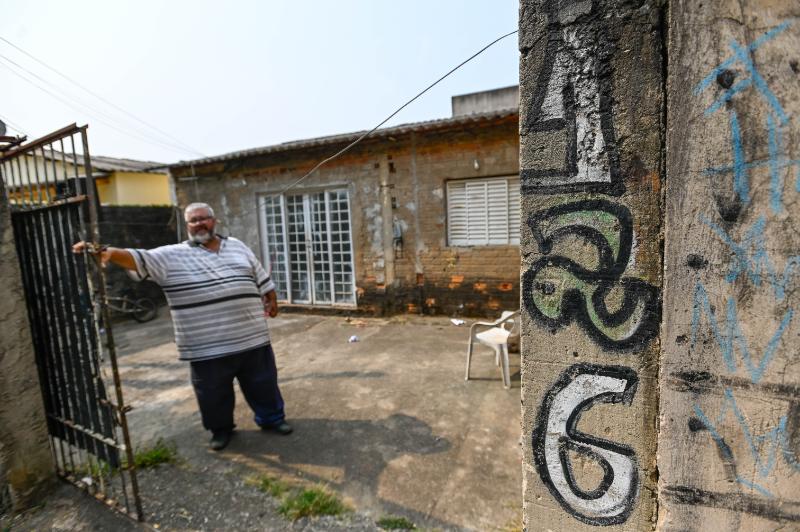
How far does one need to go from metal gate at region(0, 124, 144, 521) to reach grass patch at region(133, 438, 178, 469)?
168 mm

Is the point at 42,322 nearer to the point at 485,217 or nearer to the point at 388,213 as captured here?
the point at 388,213

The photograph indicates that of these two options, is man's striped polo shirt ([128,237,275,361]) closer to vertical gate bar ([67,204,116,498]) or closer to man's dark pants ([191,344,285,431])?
man's dark pants ([191,344,285,431])

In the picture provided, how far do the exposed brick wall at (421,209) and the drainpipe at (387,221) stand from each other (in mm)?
66

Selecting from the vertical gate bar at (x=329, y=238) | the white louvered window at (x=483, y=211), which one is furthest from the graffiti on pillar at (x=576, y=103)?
the vertical gate bar at (x=329, y=238)

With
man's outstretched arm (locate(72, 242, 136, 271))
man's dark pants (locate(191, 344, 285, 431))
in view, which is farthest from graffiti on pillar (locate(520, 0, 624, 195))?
Result: man's dark pants (locate(191, 344, 285, 431))

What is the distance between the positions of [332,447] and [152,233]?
25.9 ft

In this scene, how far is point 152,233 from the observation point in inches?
344

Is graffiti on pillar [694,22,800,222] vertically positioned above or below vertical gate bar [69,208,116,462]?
above

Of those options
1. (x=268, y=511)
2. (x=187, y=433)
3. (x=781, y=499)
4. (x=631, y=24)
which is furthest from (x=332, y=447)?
(x=631, y=24)

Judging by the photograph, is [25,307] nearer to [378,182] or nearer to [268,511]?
[268,511]

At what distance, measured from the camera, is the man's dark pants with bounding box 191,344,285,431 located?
2.86 meters

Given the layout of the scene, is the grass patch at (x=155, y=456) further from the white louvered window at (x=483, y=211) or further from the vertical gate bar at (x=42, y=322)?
the white louvered window at (x=483, y=211)

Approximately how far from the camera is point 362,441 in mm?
3010

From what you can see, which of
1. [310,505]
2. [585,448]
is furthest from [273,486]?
[585,448]
